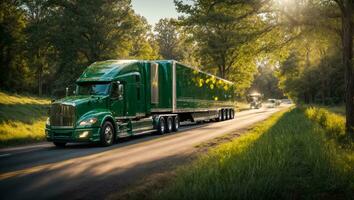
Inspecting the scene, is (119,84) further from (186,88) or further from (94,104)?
(186,88)

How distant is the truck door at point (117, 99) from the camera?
17281mm

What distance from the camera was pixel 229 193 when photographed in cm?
620

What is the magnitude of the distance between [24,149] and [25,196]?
8.52m

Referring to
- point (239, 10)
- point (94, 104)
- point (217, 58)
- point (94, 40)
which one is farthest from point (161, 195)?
point (217, 58)

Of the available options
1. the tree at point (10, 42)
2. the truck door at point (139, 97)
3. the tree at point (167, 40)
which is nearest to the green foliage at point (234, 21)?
the truck door at point (139, 97)

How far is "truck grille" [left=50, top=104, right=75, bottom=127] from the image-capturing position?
1542 cm

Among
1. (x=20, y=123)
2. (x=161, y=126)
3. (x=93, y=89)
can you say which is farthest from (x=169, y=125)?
(x=20, y=123)

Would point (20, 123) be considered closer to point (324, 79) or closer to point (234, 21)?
point (234, 21)

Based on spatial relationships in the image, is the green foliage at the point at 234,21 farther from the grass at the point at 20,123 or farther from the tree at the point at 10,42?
the tree at the point at 10,42

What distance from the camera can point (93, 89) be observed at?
17.2 meters

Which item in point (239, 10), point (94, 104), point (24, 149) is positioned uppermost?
point (239, 10)

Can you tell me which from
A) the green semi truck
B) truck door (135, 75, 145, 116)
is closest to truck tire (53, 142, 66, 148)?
the green semi truck

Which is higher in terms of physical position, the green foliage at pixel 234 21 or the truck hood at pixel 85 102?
the green foliage at pixel 234 21

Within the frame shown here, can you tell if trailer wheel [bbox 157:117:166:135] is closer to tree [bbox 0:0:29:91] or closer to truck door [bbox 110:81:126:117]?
truck door [bbox 110:81:126:117]
